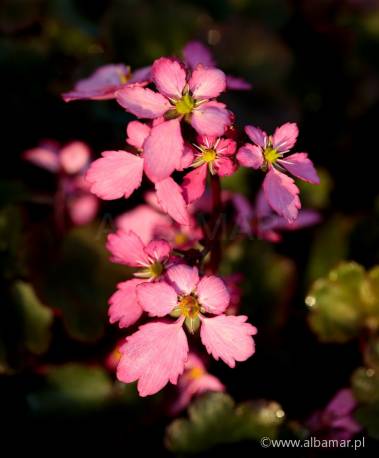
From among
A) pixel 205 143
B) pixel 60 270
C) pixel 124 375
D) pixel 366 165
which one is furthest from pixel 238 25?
pixel 124 375

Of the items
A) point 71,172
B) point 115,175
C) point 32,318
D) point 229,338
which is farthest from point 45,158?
point 229,338

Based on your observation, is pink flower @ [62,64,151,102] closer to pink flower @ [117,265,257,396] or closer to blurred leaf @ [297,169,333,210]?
pink flower @ [117,265,257,396]

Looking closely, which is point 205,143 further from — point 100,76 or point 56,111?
point 56,111

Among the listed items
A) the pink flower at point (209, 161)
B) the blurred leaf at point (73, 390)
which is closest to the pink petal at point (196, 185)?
the pink flower at point (209, 161)

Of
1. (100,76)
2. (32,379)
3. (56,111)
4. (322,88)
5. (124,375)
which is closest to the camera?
(124,375)

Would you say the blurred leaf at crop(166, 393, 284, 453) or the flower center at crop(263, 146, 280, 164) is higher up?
the flower center at crop(263, 146, 280, 164)

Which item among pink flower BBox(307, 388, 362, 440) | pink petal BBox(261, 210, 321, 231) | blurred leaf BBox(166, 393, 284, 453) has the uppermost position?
pink petal BBox(261, 210, 321, 231)

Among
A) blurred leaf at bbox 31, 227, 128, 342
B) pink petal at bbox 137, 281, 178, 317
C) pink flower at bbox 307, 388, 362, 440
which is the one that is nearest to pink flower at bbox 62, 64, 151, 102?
pink petal at bbox 137, 281, 178, 317
